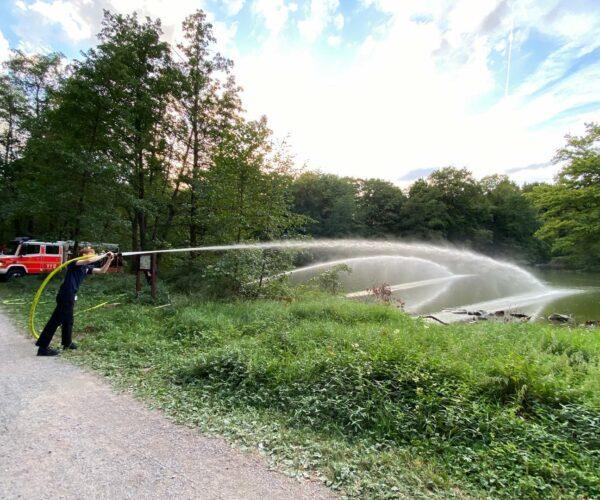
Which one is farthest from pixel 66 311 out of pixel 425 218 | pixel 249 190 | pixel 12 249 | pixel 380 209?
pixel 425 218

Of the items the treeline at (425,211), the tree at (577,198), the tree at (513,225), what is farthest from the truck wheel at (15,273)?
the tree at (513,225)

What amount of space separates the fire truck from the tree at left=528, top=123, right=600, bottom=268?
84.4ft

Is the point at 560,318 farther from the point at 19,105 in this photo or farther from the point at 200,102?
the point at 19,105

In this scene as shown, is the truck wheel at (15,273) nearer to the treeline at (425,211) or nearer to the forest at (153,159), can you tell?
the forest at (153,159)

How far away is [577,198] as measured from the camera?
63.5ft

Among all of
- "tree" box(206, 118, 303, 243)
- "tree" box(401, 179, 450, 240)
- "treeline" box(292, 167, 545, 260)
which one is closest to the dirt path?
"tree" box(206, 118, 303, 243)

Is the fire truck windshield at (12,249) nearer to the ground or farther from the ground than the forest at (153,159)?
nearer to the ground

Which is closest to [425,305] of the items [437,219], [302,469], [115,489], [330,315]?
[330,315]

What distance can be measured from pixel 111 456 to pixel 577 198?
2430 centimetres

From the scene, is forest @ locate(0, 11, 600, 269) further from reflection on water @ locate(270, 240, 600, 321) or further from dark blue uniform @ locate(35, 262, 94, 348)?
dark blue uniform @ locate(35, 262, 94, 348)

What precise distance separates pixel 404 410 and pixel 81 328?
760 centimetres

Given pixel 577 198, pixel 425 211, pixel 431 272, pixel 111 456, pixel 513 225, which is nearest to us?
pixel 111 456

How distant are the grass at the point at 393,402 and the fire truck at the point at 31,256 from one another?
1582cm

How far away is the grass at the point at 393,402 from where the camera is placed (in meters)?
3.02
